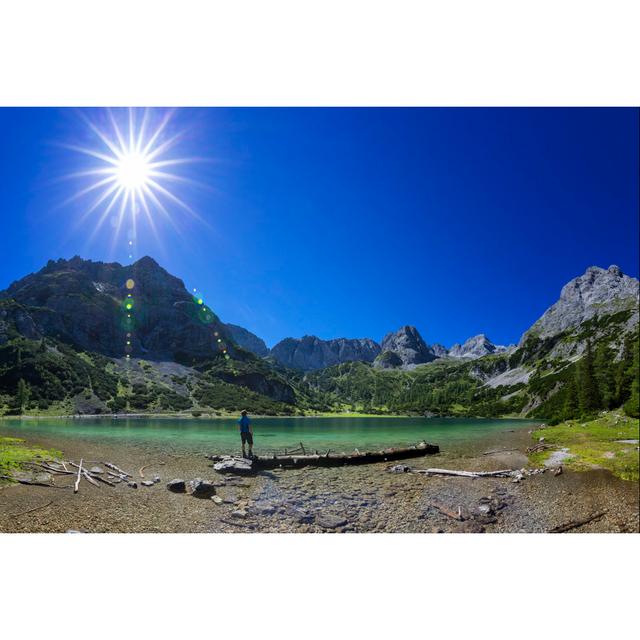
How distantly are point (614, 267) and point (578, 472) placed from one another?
21.2ft

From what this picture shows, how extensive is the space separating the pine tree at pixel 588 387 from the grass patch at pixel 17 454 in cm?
1840

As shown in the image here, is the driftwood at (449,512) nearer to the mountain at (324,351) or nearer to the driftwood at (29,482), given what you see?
the driftwood at (29,482)

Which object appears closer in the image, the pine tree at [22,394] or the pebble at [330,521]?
the pebble at [330,521]

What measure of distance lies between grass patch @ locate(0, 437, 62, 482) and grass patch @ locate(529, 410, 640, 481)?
15317 mm

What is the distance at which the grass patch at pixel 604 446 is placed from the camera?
8.48 meters

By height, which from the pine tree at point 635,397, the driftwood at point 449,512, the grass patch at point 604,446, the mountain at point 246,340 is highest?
the mountain at point 246,340

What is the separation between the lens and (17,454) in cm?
1049

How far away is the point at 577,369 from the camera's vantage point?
13.7 m

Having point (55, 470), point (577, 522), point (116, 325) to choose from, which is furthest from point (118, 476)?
point (116, 325)

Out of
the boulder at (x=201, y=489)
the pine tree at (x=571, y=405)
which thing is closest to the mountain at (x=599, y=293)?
the pine tree at (x=571, y=405)

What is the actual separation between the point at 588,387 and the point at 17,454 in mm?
19664

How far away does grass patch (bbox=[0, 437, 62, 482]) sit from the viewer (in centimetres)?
945

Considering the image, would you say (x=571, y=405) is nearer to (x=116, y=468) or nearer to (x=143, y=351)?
(x=116, y=468)

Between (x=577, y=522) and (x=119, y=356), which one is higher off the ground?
(x=119, y=356)
